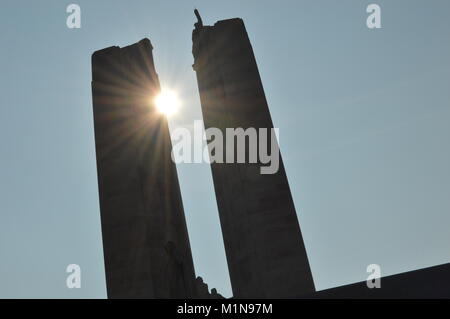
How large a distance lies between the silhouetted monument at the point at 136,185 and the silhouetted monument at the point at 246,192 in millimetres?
1536

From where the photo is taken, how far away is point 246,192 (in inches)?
539

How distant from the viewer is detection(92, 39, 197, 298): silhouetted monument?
13.8 m

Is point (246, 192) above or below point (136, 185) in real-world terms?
below

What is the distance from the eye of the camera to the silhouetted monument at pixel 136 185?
1381 cm

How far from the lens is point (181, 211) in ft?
53.3

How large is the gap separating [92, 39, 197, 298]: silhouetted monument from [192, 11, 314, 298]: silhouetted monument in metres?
1.54

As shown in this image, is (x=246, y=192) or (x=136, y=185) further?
(x=136, y=185)

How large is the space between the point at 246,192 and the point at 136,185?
10.5 feet

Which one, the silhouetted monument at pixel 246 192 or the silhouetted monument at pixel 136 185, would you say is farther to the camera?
the silhouetted monument at pixel 136 185

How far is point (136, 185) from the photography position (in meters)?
14.8

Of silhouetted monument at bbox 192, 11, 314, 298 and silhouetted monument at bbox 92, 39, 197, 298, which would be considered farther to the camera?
silhouetted monument at bbox 92, 39, 197, 298
